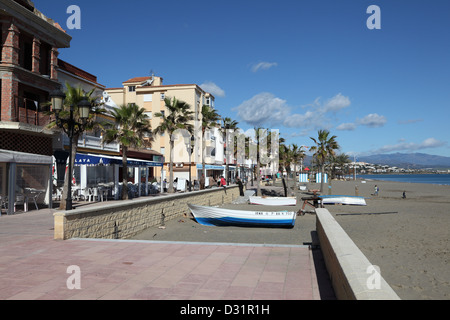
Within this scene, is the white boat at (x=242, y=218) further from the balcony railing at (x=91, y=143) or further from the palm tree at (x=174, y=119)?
the balcony railing at (x=91, y=143)

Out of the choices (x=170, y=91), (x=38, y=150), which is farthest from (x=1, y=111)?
(x=170, y=91)

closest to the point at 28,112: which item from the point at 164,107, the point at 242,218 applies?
the point at 242,218

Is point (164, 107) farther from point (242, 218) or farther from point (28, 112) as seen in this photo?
point (242, 218)

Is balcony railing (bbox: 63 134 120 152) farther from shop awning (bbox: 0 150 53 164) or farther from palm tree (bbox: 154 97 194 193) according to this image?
shop awning (bbox: 0 150 53 164)

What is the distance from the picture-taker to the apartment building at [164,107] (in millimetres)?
50000

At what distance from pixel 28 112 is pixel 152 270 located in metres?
17.2

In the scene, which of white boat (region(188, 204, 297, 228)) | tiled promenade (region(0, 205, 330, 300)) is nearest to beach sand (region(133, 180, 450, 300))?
white boat (region(188, 204, 297, 228))

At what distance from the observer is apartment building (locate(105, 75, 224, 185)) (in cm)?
5000

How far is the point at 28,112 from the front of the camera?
19984 millimetres

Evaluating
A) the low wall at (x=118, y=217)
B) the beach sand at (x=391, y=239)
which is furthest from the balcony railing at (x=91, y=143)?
the beach sand at (x=391, y=239)

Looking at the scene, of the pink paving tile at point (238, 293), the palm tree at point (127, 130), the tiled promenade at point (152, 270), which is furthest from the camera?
the palm tree at point (127, 130)

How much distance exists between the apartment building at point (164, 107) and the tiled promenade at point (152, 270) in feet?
128

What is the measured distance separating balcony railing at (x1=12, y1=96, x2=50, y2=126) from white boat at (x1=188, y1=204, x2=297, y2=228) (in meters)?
9.87
